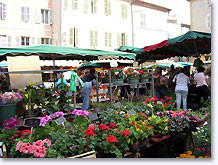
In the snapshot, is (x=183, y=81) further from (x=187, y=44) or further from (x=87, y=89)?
(x=87, y=89)

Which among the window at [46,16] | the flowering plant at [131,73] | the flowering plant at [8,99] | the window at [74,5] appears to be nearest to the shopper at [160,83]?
the flowering plant at [131,73]

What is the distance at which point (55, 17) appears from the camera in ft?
57.4

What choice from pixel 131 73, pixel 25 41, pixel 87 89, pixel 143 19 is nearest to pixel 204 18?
pixel 131 73

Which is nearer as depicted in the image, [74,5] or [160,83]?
[160,83]

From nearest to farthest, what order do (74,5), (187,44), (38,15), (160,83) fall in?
(187,44), (160,83), (74,5), (38,15)

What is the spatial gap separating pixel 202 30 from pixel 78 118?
3977 millimetres

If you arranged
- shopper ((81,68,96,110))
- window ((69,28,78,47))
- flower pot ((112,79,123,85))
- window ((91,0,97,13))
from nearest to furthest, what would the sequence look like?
flower pot ((112,79,123,85))
shopper ((81,68,96,110))
window ((69,28,78,47))
window ((91,0,97,13))

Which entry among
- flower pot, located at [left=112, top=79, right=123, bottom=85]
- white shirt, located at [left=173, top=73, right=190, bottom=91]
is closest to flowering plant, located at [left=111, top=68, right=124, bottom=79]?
flower pot, located at [left=112, top=79, right=123, bottom=85]

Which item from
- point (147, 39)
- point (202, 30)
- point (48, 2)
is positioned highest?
point (48, 2)

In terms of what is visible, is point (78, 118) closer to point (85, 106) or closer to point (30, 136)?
point (30, 136)

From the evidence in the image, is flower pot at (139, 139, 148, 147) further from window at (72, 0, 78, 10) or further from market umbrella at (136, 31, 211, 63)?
window at (72, 0, 78, 10)

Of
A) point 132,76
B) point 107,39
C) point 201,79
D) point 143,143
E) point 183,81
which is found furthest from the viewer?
point 107,39

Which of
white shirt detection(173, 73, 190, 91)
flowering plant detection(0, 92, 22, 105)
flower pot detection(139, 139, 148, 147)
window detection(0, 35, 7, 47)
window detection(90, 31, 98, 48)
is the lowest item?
flower pot detection(139, 139, 148, 147)

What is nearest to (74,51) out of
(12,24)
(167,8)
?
(12,24)
